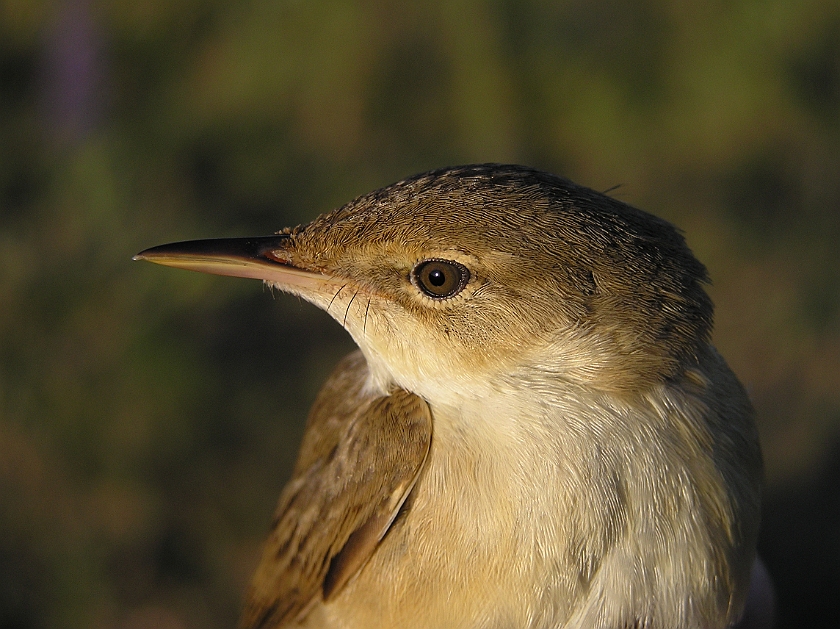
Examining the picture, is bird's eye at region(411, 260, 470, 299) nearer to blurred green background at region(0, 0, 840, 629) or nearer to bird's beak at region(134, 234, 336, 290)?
bird's beak at region(134, 234, 336, 290)

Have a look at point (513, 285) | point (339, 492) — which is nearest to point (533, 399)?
point (513, 285)

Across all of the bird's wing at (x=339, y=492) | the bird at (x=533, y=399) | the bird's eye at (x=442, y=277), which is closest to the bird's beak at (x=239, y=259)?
the bird at (x=533, y=399)

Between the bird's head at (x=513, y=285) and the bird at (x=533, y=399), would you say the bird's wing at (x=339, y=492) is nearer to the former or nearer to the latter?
the bird at (x=533, y=399)

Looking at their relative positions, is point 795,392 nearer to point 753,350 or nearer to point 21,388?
point 753,350

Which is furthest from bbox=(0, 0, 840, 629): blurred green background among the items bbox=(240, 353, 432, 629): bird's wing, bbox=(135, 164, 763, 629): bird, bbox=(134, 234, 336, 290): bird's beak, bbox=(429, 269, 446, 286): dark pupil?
bbox=(429, 269, 446, 286): dark pupil

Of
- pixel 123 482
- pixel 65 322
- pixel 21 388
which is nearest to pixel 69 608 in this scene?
pixel 123 482

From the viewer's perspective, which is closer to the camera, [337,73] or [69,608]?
[69,608]
